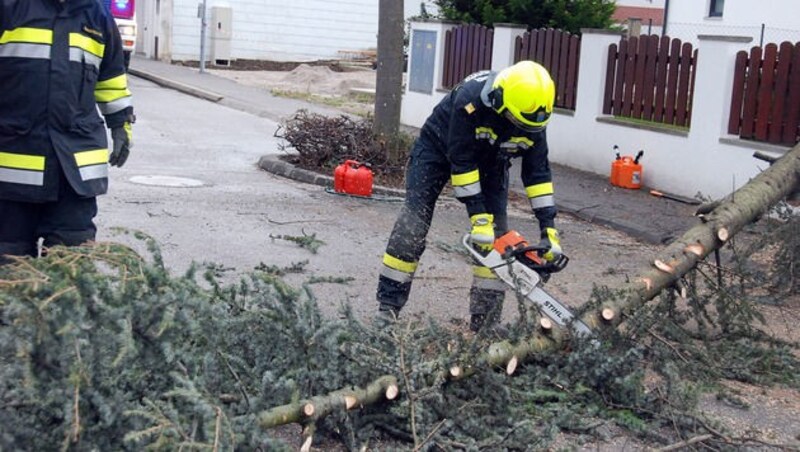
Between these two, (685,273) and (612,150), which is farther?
(612,150)

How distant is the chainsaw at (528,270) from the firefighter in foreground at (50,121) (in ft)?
6.38

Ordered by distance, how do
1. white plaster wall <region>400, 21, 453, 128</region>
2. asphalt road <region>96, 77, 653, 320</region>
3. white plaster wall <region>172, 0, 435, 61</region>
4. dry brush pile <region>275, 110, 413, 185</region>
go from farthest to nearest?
white plaster wall <region>172, 0, 435, 61</region>, white plaster wall <region>400, 21, 453, 128</region>, dry brush pile <region>275, 110, 413, 185</region>, asphalt road <region>96, 77, 653, 320</region>

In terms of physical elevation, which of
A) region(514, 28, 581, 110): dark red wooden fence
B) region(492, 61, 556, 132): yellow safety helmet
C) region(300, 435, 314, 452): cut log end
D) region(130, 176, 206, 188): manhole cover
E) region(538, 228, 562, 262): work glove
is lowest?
region(300, 435, 314, 452): cut log end

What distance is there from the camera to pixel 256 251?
737 cm

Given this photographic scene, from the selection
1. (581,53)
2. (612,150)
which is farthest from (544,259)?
(581,53)

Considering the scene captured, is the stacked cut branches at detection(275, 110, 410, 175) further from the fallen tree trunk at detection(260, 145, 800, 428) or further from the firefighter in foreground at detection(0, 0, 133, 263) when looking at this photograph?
the firefighter in foreground at detection(0, 0, 133, 263)

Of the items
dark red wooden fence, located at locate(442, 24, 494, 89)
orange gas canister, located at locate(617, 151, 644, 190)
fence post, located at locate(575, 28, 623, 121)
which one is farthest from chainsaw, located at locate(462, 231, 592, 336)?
dark red wooden fence, located at locate(442, 24, 494, 89)

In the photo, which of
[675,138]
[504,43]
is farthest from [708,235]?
[504,43]

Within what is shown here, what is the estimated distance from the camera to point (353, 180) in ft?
32.2

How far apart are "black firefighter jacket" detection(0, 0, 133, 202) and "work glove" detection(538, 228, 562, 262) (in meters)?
2.21

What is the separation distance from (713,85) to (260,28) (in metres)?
19.8

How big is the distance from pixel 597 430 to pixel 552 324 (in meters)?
0.64

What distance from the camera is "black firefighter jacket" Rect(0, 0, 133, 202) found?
4.21 meters

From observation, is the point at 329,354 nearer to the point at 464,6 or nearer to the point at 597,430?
the point at 597,430
